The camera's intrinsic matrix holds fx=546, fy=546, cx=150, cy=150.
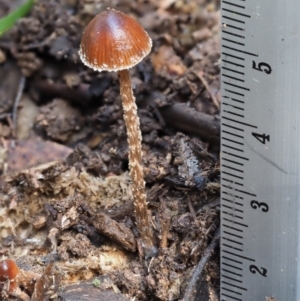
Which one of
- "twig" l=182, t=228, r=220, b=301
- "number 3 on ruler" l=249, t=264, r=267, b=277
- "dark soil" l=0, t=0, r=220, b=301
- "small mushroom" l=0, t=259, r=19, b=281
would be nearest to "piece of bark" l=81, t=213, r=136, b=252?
"dark soil" l=0, t=0, r=220, b=301

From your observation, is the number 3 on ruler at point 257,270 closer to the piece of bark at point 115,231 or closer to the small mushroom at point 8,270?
the piece of bark at point 115,231

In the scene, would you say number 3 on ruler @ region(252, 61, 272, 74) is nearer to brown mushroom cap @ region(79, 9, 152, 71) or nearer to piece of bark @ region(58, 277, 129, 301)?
brown mushroom cap @ region(79, 9, 152, 71)

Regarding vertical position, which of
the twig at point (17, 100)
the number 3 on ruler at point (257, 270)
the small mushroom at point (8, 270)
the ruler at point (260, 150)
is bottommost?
the twig at point (17, 100)

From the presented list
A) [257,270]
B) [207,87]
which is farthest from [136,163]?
[207,87]

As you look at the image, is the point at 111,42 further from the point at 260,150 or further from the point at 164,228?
the point at 164,228

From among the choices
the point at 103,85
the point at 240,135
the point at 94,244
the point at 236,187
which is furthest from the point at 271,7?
the point at 103,85

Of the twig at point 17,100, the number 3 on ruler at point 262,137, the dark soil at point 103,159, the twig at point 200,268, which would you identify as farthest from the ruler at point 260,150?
the twig at point 17,100
